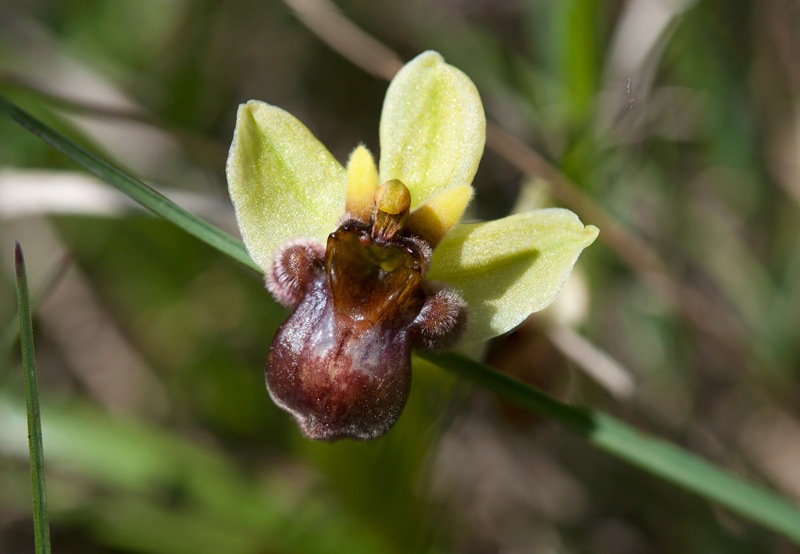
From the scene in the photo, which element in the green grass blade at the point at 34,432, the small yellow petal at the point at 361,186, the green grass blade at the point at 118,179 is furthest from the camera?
the small yellow petal at the point at 361,186

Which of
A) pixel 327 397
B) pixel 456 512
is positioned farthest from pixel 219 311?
pixel 327 397

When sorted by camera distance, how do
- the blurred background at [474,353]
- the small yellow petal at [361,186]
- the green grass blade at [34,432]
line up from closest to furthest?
1. the green grass blade at [34,432]
2. the small yellow petal at [361,186]
3. the blurred background at [474,353]

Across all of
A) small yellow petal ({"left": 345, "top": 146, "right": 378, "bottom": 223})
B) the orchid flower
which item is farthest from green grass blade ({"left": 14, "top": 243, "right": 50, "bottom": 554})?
small yellow petal ({"left": 345, "top": 146, "right": 378, "bottom": 223})

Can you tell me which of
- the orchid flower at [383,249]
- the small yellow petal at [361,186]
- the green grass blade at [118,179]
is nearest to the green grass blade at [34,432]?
the green grass blade at [118,179]

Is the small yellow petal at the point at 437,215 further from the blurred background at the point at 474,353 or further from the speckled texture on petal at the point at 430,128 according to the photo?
the blurred background at the point at 474,353

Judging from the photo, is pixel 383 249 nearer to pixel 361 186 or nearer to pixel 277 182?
pixel 361 186

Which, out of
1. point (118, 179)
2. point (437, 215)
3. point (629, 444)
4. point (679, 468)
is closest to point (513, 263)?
point (437, 215)

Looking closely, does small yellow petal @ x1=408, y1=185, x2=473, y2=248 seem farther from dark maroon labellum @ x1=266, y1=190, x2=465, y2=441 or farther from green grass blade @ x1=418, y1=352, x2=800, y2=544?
green grass blade @ x1=418, y1=352, x2=800, y2=544

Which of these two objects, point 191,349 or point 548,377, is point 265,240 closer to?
point 548,377

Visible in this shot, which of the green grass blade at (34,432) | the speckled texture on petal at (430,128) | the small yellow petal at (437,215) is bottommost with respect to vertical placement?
the green grass blade at (34,432)

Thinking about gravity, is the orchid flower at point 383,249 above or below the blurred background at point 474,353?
above
